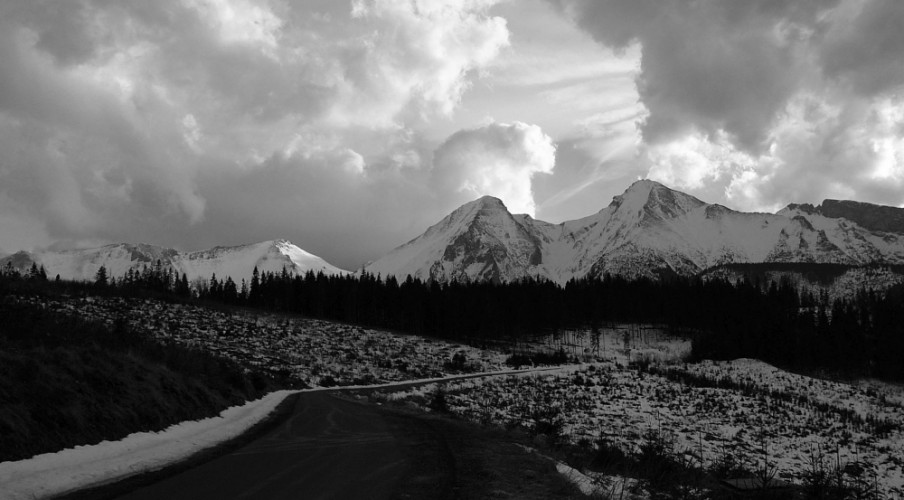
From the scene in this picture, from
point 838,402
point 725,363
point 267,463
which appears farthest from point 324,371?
point 725,363

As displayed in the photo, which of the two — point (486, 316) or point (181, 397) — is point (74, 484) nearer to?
point (181, 397)

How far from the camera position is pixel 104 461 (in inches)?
418

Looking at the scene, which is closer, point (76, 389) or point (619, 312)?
point (76, 389)

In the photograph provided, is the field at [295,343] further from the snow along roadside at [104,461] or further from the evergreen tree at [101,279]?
the snow along roadside at [104,461]

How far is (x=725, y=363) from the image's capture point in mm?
76062

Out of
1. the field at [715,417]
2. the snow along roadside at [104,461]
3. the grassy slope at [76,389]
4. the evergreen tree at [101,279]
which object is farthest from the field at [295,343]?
the snow along roadside at [104,461]

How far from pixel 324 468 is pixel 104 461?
3.93 metres

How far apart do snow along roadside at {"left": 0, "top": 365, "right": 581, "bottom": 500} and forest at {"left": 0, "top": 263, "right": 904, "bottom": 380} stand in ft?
267

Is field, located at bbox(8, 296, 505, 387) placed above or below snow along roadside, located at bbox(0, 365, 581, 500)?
below

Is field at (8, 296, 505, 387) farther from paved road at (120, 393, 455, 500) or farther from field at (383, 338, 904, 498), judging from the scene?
paved road at (120, 393, 455, 500)

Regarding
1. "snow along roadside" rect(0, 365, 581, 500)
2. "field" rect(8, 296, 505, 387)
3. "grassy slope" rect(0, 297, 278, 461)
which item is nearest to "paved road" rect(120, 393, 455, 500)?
"snow along roadside" rect(0, 365, 581, 500)

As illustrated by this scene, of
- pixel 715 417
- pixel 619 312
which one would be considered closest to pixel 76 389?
pixel 715 417

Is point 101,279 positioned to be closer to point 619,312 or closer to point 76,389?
point 619,312

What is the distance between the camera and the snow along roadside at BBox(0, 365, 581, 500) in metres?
8.68
